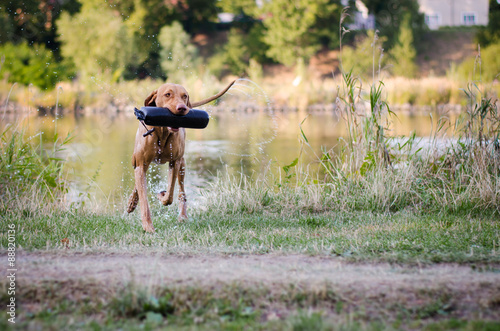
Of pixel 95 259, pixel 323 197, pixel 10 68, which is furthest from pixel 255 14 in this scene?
pixel 95 259

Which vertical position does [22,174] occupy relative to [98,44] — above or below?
below

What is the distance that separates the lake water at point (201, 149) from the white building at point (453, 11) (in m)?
40.3

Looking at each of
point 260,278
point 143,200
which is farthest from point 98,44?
point 260,278

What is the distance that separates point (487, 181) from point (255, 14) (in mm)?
45198

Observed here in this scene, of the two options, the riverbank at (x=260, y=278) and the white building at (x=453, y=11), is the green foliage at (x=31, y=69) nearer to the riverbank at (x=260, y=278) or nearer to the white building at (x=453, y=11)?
the riverbank at (x=260, y=278)

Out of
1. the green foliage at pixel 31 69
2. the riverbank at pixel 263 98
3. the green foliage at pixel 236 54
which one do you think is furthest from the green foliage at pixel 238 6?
the green foliage at pixel 31 69

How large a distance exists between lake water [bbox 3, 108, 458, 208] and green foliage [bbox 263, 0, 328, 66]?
2017 centimetres

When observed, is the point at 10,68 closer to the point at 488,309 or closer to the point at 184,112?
the point at 184,112

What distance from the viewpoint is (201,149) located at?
57.6 feet

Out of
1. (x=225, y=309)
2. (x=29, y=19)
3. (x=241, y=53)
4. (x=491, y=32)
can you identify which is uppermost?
(x=29, y=19)

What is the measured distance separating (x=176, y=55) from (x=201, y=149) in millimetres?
21232

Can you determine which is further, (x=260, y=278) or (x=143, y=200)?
(x=143, y=200)

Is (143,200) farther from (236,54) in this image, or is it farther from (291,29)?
(291,29)

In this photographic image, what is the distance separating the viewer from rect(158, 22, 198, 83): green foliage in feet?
113
